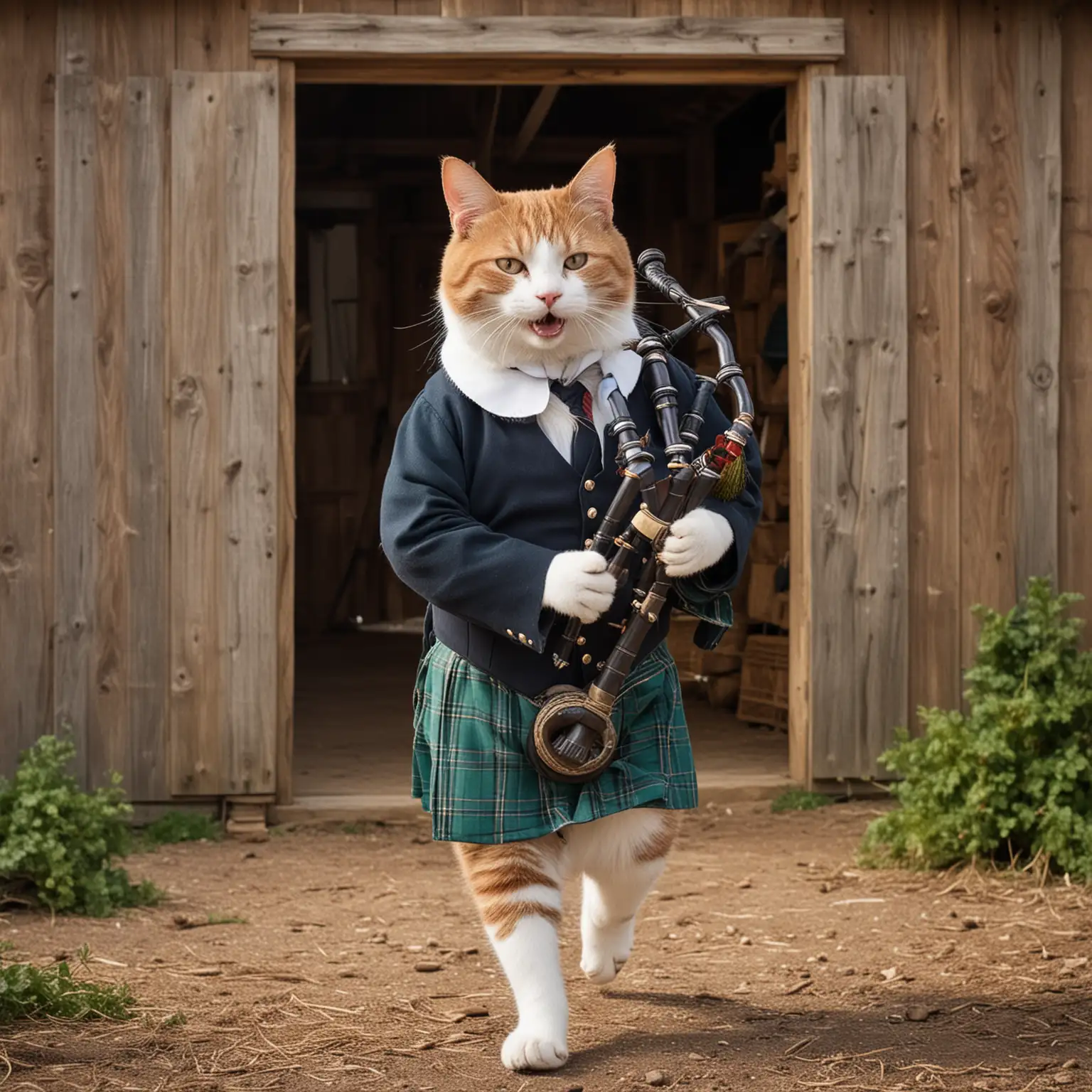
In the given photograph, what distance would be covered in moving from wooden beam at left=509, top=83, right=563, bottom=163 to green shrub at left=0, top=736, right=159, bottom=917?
4934mm

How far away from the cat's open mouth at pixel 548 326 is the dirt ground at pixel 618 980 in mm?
1465

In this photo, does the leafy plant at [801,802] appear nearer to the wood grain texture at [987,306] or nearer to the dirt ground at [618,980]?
the dirt ground at [618,980]

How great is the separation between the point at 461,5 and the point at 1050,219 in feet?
7.82

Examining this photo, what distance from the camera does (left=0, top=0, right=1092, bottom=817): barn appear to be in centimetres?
583

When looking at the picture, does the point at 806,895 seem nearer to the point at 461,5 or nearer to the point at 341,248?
the point at 461,5

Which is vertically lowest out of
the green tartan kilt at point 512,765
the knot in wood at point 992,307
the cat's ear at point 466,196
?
the green tartan kilt at point 512,765

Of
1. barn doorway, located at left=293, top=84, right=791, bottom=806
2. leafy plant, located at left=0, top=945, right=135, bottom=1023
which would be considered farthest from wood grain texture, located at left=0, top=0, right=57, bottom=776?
leafy plant, located at left=0, top=945, right=135, bottom=1023

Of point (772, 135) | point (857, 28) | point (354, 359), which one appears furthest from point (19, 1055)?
point (354, 359)

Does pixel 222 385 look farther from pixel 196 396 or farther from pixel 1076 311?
pixel 1076 311

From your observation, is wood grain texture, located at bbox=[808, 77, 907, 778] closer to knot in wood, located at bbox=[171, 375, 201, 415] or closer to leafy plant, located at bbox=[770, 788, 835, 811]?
leafy plant, located at bbox=[770, 788, 835, 811]

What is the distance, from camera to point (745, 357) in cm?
885

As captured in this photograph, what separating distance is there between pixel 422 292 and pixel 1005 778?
8261 millimetres

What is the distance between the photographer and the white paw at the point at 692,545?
3031 mm

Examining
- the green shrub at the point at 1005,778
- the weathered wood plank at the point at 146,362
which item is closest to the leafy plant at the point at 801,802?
the green shrub at the point at 1005,778
